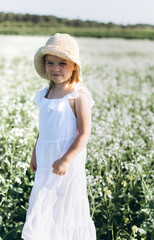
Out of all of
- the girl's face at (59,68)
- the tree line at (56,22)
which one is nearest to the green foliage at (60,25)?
the tree line at (56,22)

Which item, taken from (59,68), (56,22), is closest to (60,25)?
(56,22)

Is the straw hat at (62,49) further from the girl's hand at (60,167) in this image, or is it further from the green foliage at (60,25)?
the green foliage at (60,25)

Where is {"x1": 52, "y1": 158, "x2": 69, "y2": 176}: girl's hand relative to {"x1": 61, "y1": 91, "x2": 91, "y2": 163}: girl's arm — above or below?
below

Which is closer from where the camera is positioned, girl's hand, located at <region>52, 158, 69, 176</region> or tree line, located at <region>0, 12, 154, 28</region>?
girl's hand, located at <region>52, 158, 69, 176</region>

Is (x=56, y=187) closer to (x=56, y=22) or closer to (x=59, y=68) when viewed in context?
(x=59, y=68)

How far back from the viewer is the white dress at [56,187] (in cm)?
224

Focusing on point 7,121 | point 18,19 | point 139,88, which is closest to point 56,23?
point 18,19

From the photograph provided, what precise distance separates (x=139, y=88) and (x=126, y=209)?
631cm

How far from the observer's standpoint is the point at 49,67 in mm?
2285

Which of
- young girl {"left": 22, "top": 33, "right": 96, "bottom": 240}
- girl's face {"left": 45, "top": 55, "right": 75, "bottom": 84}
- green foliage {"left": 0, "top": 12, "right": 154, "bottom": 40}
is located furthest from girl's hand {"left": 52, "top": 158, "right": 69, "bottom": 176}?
green foliage {"left": 0, "top": 12, "right": 154, "bottom": 40}

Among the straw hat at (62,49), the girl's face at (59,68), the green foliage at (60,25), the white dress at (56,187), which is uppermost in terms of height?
the green foliage at (60,25)

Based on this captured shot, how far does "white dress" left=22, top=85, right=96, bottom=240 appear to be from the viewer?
7.36 feet

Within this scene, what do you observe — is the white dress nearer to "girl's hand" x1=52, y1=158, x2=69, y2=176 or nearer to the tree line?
"girl's hand" x1=52, y1=158, x2=69, y2=176

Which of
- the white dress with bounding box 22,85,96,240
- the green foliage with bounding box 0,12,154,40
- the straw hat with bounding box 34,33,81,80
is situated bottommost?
the white dress with bounding box 22,85,96,240
